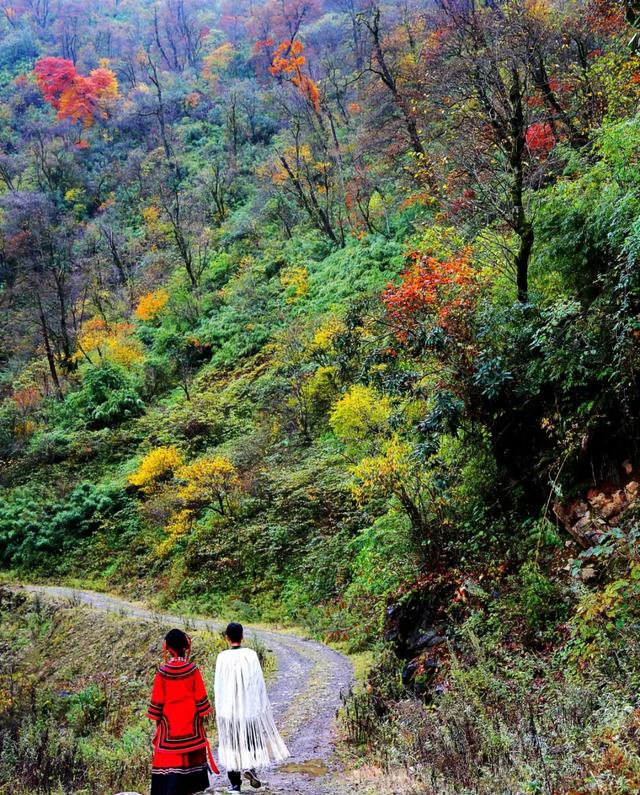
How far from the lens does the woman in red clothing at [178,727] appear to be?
14.0 feet

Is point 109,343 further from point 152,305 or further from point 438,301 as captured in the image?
point 438,301

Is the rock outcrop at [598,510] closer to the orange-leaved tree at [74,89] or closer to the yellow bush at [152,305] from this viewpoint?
the yellow bush at [152,305]

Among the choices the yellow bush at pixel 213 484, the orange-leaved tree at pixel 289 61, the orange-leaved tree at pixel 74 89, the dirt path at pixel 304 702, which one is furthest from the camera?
the orange-leaved tree at pixel 74 89

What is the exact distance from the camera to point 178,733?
4320 mm

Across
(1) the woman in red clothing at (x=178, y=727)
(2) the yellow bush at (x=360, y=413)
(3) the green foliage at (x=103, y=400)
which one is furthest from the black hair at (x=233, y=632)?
(3) the green foliage at (x=103, y=400)

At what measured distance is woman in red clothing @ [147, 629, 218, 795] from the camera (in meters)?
4.26

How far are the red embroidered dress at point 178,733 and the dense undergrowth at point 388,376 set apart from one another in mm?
1680

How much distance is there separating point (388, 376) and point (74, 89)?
217 ft

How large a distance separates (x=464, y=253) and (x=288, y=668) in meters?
8.02

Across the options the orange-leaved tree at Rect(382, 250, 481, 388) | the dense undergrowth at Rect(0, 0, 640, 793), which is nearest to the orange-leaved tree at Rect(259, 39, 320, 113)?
the dense undergrowth at Rect(0, 0, 640, 793)

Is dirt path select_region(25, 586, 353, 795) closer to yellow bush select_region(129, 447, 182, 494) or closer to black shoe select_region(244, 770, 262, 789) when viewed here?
black shoe select_region(244, 770, 262, 789)

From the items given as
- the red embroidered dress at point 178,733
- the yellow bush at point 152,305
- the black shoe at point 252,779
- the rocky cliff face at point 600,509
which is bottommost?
the black shoe at point 252,779

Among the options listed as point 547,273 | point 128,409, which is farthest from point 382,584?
point 128,409

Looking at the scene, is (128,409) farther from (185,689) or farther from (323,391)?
(185,689)
